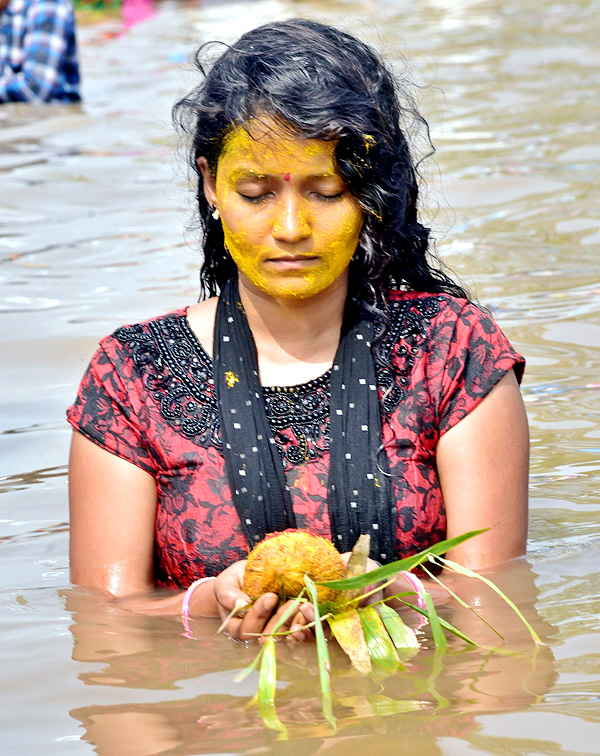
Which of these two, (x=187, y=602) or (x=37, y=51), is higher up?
(x=37, y=51)

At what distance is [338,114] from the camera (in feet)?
9.61

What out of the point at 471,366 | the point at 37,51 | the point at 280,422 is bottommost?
the point at 280,422

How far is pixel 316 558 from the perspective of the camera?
262 cm

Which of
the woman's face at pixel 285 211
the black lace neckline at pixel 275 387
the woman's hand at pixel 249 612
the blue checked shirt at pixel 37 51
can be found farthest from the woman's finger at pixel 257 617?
the blue checked shirt at pixel 37 51

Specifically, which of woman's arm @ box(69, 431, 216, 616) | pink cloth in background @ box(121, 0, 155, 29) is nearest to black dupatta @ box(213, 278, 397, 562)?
woman's arm @ box(69, 431, 216, 616)

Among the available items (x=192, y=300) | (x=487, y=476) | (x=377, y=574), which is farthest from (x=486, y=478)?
(x=192, y=300)

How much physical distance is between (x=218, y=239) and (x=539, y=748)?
1607mm

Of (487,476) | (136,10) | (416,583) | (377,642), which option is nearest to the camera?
(377,642)

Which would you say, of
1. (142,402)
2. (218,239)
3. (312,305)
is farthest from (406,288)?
(142,402)

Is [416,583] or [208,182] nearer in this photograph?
[416,583]

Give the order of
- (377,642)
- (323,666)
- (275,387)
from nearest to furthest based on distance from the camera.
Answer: (323,666)
(377,642)
(275,387)

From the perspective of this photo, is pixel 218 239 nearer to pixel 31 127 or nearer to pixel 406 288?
pixel 406 288

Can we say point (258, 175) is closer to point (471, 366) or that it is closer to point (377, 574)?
point (471, 366)

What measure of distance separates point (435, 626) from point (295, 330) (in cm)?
91
